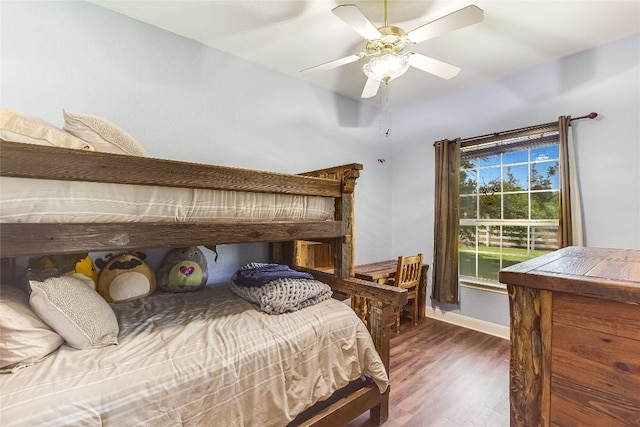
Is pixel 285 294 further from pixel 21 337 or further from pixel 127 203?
pixel 21 337

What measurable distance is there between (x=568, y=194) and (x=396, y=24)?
202cm

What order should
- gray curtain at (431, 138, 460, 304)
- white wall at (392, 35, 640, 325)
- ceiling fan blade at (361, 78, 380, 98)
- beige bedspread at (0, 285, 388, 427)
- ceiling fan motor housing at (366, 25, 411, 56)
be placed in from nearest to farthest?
1. beige bedspread at (0, 285, 388, 427)
2. ceiling fan motor housing at (366, 25, 411, 56)
3. ceiling fan blade at (361, 78, 380, 98)
4. white wall at (392, 35, 640, 325)
5. gray curtain at (431, 138, 460, 304)

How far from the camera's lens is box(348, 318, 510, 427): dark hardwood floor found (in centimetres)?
174

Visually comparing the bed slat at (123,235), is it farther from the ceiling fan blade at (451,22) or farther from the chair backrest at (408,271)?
the chair backrest at (408,271)

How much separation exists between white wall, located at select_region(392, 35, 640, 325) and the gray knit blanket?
215 cm

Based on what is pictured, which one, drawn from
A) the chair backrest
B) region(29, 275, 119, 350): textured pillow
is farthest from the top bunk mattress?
the chair backrest

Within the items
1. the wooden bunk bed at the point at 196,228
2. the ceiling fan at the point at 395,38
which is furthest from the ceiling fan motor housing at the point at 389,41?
the wooden bunk bed at the point at 196,228

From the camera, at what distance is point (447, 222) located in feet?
10.4

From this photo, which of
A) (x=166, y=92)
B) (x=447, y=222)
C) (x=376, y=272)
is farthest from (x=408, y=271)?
(x=166, y=92)

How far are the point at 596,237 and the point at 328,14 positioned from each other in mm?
2782

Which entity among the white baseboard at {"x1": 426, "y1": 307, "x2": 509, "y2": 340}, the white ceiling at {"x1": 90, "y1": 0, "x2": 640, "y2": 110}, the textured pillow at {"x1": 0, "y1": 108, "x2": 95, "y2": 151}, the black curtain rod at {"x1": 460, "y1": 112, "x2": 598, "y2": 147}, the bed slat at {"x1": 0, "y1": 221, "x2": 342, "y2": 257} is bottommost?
the white baseboard at {"x1": 426, "y1": 307, "x2": 509, "y2": 340}

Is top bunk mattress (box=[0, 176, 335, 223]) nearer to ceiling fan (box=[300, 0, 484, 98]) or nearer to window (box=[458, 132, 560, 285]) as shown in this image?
ceiling fan (box=[300, 0, 484, 98])

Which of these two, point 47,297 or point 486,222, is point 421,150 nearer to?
point 486,222

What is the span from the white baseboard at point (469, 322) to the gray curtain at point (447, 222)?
0.21m
